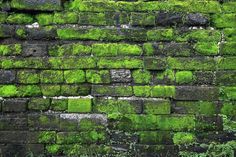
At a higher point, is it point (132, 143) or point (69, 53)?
point (69, 53)

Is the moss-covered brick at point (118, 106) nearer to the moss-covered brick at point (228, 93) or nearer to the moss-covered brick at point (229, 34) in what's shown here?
the moss-covered brick at point (228, 93)

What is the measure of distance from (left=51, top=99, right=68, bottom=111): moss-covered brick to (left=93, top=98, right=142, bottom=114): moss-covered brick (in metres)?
0.29

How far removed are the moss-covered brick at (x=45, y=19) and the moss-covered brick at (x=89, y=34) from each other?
129 mm

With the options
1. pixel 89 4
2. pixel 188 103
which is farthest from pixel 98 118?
pixel 89 4

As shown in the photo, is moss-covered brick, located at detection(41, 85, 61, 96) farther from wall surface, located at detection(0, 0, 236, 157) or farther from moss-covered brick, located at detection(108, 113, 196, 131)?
moss-covered brick, located at detection(108, 113, 196, 131)

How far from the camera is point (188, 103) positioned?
363 cm

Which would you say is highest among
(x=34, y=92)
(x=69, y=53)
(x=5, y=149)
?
(x=69, y=53)

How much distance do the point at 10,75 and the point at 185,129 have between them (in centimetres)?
171

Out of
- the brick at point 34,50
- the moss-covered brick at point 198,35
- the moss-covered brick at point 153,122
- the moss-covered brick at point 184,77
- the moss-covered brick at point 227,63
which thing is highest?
the moss-covered brick at point 198,35

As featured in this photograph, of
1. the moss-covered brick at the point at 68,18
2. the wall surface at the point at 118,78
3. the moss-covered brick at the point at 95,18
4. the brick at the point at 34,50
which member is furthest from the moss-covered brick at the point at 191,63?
the brick at the point at 34,50

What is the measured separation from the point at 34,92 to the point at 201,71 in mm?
1572

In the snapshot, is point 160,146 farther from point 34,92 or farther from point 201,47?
point 34,92

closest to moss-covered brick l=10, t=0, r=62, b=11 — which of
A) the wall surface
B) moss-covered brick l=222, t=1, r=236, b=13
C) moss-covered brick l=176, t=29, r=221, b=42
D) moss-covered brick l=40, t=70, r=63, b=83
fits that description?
the wall surface

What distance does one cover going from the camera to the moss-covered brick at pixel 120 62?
364cm
